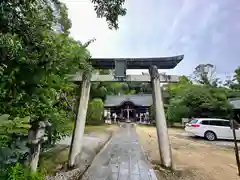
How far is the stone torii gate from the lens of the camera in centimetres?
519

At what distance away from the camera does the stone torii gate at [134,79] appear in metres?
5.19

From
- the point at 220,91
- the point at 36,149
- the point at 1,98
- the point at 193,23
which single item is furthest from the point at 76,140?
the point at 220,91

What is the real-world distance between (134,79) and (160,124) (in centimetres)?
160

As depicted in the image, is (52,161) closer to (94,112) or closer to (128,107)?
(94,112)

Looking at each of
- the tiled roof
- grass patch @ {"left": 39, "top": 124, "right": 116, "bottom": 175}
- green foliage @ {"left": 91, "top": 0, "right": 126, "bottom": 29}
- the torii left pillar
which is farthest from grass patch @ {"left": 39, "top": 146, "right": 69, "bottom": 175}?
the tiled roof

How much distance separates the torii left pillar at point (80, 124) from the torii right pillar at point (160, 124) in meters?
2.05

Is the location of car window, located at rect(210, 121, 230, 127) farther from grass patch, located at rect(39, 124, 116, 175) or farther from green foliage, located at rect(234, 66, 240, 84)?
green foliage, located at rect(234, 66, 240, 84)

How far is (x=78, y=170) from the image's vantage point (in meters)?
4.76

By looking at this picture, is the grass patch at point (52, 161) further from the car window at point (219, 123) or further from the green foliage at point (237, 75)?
the green foliage at point (237, 75)

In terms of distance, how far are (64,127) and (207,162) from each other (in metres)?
4.95

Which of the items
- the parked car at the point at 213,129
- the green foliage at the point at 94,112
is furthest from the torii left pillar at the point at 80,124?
the green foliage at the point at 94,112

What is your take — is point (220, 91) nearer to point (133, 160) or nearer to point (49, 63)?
point (133, 160)

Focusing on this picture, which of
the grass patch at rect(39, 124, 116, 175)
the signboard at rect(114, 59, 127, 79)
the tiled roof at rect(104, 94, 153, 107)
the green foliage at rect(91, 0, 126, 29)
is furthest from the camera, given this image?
the tiled roof at rect(104, 94, 153, 107)

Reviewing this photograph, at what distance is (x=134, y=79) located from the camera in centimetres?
568
